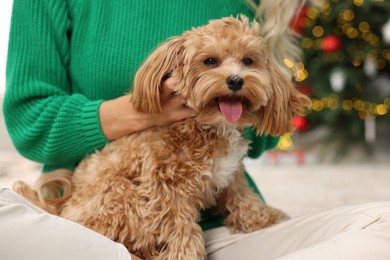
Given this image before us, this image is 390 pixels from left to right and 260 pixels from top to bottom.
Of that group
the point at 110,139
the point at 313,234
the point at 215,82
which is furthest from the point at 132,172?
the point at 313,234

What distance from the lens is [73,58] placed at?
5.16ft

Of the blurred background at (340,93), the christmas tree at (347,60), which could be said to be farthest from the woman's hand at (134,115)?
the christmas tree at (347,60)

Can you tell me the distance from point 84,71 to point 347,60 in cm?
299

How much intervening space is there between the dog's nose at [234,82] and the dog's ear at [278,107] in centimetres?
14

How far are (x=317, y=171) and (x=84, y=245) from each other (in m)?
3.15

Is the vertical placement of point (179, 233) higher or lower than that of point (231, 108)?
lower

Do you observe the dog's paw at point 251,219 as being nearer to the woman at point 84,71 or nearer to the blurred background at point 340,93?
the woman at point 84,71

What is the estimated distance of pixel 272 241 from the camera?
135cm

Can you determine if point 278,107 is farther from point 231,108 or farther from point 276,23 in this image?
point 276,23

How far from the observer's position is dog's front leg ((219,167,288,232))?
4.79 ft

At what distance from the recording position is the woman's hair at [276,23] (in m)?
1.65

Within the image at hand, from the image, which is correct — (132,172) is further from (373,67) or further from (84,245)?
(373,67)

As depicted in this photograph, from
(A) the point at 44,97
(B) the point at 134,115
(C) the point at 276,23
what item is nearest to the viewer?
(B) the point at 134,115

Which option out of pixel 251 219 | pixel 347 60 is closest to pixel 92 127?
pixel 251 219
